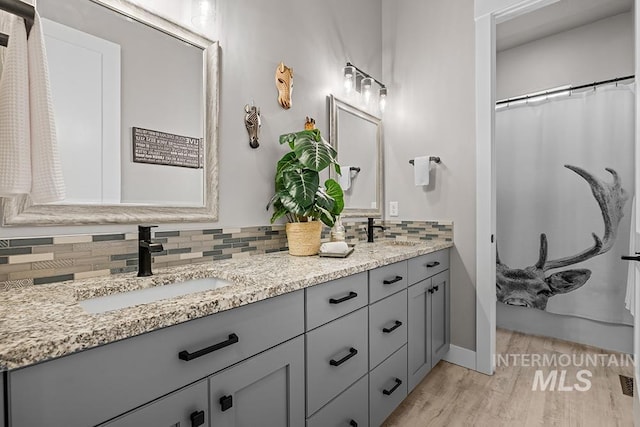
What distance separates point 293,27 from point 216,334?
1.79 m

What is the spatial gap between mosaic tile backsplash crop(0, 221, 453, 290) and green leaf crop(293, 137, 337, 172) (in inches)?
16.6

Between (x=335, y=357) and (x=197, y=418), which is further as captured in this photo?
(x=335, y=357)

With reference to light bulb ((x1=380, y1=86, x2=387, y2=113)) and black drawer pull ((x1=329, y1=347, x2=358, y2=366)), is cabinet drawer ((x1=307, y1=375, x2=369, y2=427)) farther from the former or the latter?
light bulb ((x1=380, y1=86, x2=387, y2=113))

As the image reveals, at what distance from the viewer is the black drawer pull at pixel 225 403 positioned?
0.85 metres

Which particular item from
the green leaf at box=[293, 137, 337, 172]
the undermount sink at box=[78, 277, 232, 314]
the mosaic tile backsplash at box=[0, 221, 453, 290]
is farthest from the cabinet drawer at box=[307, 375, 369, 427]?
the green leaf at box=[293, 137, 337, 172]

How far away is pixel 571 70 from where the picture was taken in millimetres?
2896

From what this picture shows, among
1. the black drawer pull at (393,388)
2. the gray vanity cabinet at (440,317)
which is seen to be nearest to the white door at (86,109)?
the black drawer pull at (393,388)

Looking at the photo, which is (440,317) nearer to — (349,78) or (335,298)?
(335,298)

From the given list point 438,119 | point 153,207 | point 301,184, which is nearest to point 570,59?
point 438,119

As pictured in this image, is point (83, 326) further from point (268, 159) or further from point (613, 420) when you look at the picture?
point (613, 420)

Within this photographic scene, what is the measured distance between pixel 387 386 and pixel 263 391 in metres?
0.85

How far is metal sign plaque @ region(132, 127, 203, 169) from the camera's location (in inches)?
49.9

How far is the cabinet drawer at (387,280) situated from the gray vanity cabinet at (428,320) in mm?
119

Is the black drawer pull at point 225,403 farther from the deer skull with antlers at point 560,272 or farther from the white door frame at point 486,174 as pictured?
the deer skull with antlers at point 560,272
